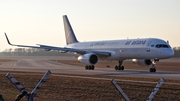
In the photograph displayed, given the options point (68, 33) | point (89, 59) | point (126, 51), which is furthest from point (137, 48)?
point (68, 33)

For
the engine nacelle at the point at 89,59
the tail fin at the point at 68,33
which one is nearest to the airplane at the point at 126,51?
the engine nacelle at the point at 89,59

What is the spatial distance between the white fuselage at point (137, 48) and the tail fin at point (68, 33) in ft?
29.6

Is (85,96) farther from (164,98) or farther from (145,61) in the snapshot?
(145,61)

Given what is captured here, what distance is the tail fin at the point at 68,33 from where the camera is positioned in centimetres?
5578

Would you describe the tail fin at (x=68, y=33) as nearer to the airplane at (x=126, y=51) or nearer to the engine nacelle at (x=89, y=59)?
the airplane at (x=126, y=51)

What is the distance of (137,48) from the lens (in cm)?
4016

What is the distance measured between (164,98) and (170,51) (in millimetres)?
21190

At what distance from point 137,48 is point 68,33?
1882cm

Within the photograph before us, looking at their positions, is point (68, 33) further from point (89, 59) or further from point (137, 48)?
point (137, 48)

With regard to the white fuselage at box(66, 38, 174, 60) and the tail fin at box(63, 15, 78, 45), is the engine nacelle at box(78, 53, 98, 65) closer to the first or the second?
the white fuselage at box(66, 38, 174, 60)

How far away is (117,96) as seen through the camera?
60.0ft

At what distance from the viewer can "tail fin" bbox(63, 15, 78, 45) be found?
55781 millimetres

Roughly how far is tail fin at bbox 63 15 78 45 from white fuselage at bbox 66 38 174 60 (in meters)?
9.02

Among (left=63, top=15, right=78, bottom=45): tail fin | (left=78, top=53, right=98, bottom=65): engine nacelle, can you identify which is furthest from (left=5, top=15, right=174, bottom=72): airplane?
(left=63, top=15, right=78, bottom=45): tail fin
